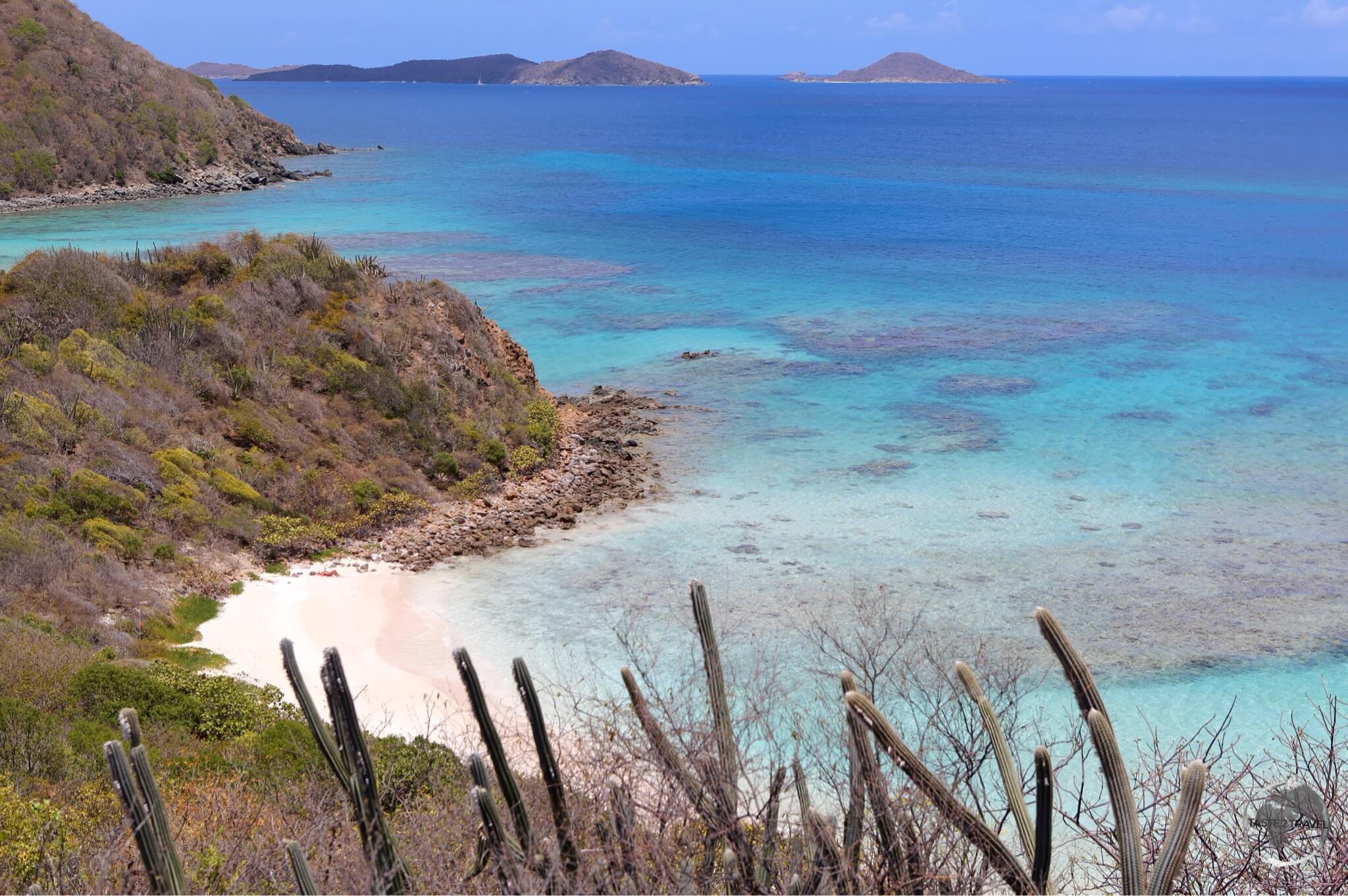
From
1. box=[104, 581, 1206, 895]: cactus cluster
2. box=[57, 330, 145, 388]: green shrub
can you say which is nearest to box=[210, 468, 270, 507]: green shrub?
box=[57, 330, 145, 388]: green shrub

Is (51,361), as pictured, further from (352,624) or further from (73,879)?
(73,879)

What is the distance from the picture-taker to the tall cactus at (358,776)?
6.64m

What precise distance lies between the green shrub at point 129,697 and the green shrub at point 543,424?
12831 mm

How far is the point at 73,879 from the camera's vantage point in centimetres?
796

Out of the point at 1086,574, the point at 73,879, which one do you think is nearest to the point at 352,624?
the point at 73,879

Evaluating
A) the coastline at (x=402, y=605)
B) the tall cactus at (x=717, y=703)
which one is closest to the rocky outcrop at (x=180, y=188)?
the coastline at (x=402, y=605)

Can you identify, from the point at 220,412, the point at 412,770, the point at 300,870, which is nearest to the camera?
the point at 300,870

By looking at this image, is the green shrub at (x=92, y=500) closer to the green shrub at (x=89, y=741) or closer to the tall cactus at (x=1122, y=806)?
Answer: the green shrub at (x=89, y=741)

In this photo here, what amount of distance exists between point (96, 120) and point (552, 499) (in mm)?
60950

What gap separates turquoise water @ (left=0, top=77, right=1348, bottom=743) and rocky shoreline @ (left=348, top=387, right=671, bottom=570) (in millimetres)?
699

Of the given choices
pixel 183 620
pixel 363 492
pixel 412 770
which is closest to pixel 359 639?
pixel 183 620

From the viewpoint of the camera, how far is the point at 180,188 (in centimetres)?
6981

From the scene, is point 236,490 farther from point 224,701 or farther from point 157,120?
point 157,120

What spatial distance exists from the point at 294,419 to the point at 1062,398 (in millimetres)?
20315
